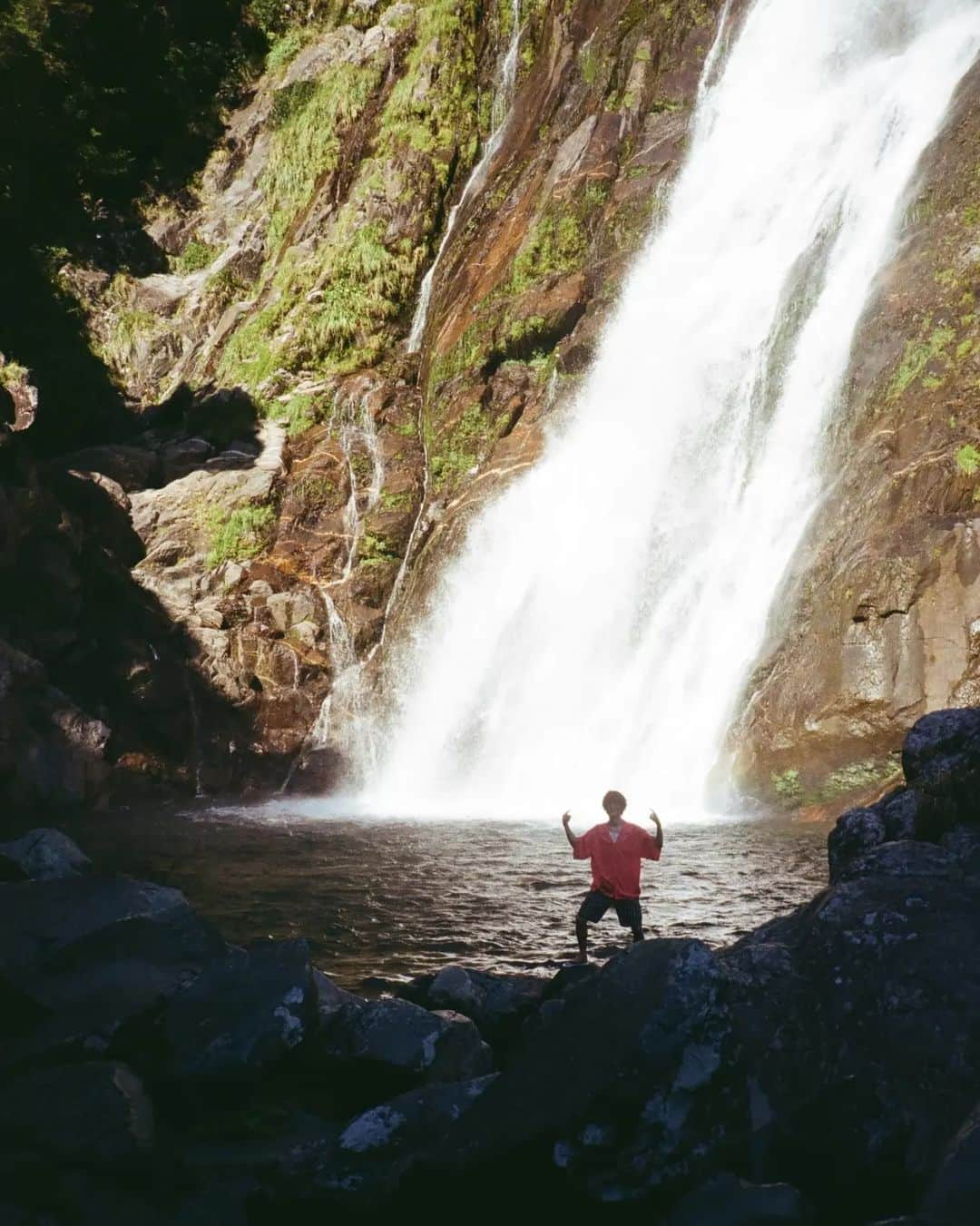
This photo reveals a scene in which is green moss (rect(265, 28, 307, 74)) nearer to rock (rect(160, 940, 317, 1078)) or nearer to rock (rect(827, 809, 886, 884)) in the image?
rock (rect(827, 809, 886, 884))

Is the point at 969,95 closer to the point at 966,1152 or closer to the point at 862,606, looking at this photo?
the point at 862,606

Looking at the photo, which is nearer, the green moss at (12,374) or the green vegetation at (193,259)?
the green moss at (12,374)

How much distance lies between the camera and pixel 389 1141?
14.1ft

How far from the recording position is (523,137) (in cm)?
2517

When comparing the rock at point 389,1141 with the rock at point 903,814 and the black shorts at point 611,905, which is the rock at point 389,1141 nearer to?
the black shorts at point 611,905

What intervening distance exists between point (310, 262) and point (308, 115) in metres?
5.95

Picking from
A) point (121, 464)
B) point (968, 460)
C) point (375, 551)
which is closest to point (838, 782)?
point (968, 460)

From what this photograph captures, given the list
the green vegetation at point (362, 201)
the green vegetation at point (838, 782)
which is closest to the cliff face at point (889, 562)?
the green vegetation at point (838, 782)

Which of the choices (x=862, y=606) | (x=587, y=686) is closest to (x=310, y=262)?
(x=587, y=686)

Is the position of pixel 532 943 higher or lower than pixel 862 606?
lower

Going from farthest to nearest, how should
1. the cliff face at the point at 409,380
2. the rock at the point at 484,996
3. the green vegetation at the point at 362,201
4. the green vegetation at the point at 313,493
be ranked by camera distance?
the green vegetation at the point at 362,201, the green vegetation at the point at 313,493, the cliff face at the point at 409,380, the rock at the point at 484,996

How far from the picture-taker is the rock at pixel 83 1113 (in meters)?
4.78

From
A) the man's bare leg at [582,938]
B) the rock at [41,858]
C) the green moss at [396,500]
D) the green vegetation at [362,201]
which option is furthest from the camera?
the green vegetation at [362,201]

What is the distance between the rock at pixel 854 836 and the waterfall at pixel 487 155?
1913 centimetres
